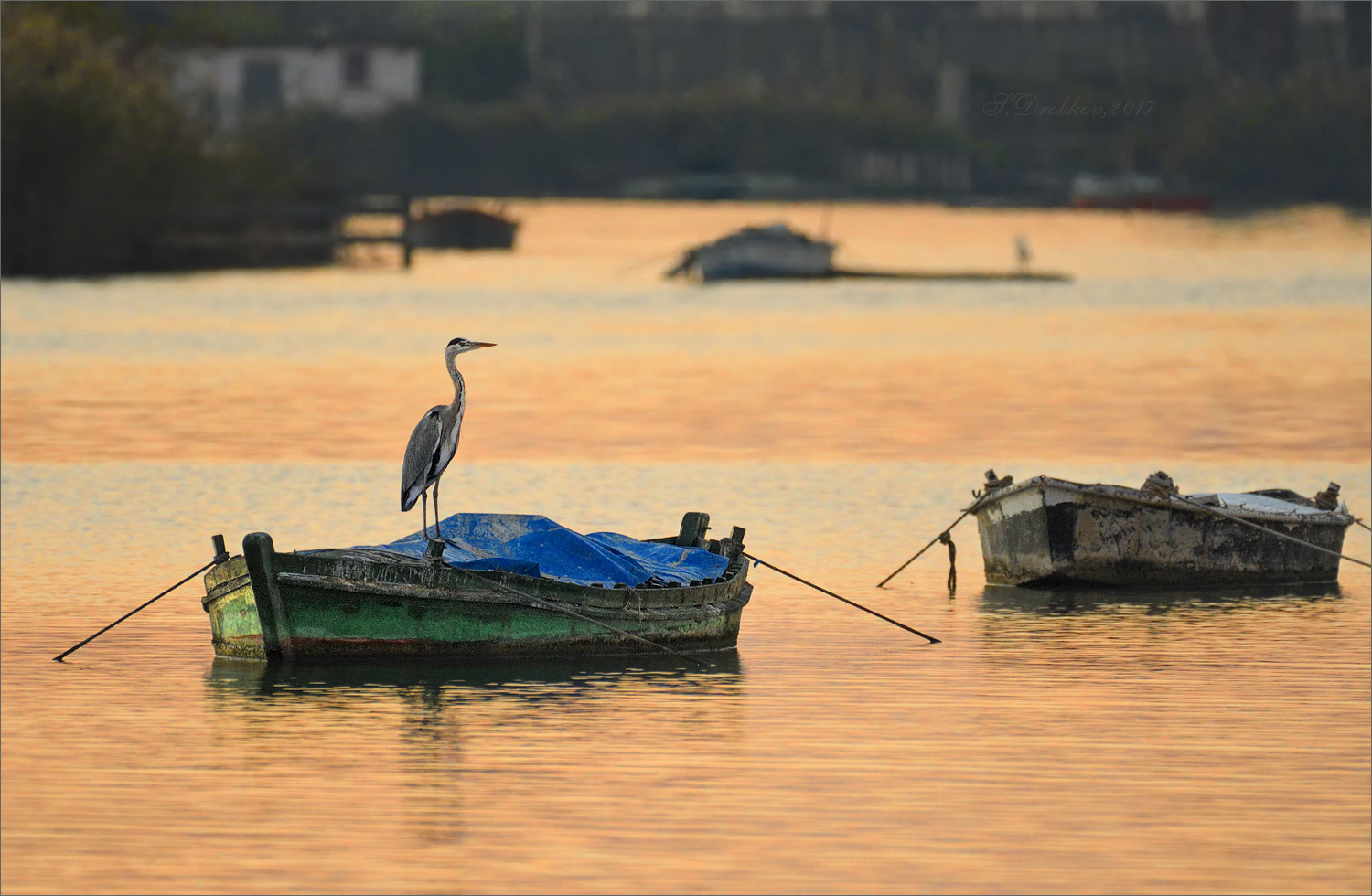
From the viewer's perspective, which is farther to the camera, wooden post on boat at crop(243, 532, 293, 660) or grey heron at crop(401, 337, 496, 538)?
grey heron at crop(401, 337, 496, 538)

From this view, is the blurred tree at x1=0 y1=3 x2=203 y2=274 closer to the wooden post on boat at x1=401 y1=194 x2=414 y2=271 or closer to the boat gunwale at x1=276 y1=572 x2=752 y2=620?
the wooden post on boat at x1=401 y1=194 x2=414 y2=271

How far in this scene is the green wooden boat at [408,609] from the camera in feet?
66.2

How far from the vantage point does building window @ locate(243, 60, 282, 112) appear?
127 meters

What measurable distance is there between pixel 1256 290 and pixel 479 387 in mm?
42139

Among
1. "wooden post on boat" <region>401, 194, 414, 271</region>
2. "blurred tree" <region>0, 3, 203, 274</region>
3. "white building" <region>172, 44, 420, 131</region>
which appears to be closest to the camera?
"blurred tree" <region>0, 3, 203, 274</region>

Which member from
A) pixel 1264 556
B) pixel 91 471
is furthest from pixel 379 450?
Result: pixel 1264 556

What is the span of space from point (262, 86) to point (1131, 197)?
2105 inches

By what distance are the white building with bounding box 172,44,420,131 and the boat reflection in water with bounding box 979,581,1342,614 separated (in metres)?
102

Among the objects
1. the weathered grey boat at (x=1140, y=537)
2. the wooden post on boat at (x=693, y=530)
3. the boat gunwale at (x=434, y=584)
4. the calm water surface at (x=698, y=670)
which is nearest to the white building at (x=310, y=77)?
the calm water surface at (x=698, y=670)

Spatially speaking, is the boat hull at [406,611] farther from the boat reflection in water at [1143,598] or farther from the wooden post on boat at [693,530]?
the boat reflection in water at [1143,598]

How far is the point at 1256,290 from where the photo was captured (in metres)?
87.2

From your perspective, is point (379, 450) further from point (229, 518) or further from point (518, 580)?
point (518, 580)

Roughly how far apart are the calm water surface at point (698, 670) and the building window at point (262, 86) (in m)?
68.3

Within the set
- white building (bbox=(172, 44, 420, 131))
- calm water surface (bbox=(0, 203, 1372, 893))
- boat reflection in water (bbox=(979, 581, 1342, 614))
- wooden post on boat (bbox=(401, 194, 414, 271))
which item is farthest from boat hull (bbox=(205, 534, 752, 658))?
white building (bbox=(172, 44, 420, 131))
